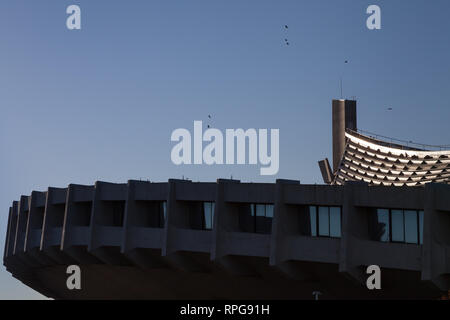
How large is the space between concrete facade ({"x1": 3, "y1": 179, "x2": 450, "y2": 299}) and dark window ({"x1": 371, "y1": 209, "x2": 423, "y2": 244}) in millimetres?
537

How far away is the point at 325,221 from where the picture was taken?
30.5 m

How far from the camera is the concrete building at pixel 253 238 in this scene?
90.6 feet

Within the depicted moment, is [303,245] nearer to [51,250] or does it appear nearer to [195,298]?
[195,298]

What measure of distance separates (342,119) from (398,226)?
7832 cm

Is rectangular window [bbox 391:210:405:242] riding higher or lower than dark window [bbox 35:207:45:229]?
lower

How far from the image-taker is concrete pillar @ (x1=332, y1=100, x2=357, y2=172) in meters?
105

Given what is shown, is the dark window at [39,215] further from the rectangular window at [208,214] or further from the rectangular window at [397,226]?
the rectangular window at [397,226]

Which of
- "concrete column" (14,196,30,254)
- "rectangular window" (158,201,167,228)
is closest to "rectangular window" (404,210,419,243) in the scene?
"rectangular window" (158,201,167,228)

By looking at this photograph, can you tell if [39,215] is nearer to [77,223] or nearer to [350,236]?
[77,223]

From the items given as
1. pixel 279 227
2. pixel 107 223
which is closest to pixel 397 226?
pixel 279 227

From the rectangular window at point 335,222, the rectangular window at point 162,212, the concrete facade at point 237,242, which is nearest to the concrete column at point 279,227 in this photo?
the concrete facade at point 237,242

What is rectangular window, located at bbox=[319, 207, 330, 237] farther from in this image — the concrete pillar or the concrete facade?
the concrete pillar

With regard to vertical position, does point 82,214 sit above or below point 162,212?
above

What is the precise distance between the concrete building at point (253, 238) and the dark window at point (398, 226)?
0.04m
